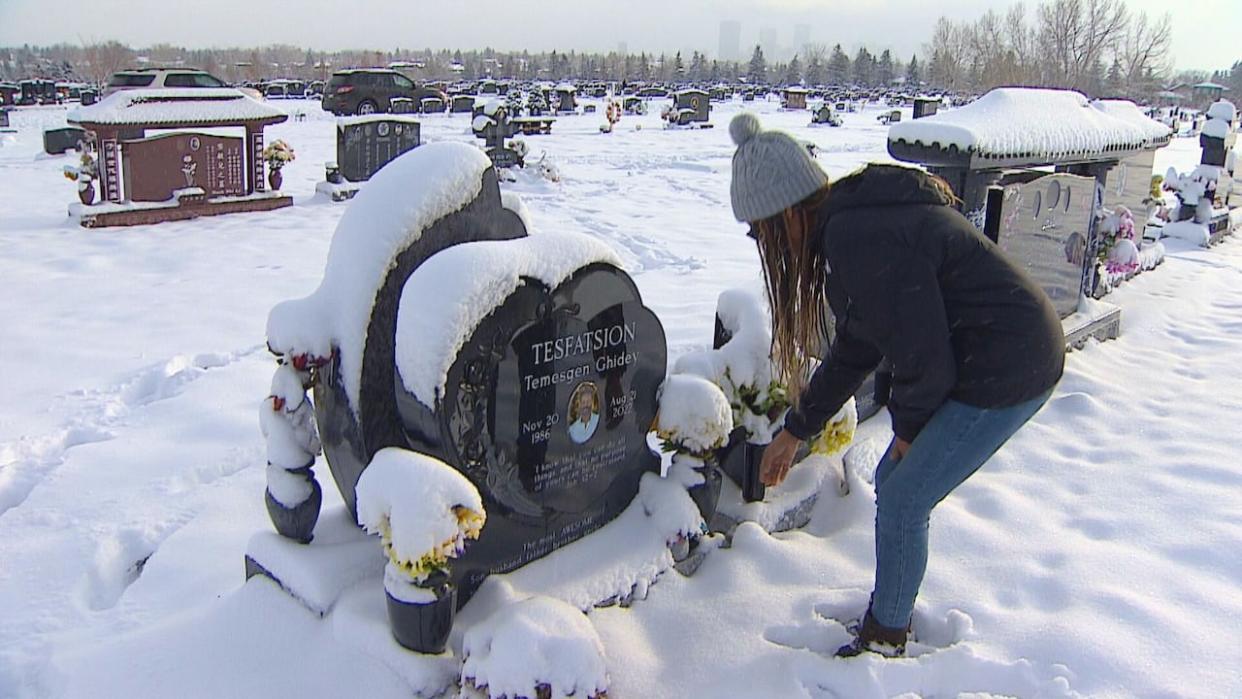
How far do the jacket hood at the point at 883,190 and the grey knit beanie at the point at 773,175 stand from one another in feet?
0.25

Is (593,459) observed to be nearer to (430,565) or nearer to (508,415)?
(508,415)

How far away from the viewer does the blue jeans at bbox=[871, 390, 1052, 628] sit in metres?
2.54

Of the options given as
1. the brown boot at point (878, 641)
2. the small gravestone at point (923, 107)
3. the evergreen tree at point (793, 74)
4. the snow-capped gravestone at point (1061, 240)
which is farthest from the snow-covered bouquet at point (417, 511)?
the evergreen tree at point (793, 74)

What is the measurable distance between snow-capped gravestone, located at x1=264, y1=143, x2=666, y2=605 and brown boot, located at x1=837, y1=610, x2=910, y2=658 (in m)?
1.06

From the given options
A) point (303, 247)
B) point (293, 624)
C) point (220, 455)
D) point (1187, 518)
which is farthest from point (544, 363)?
point (303, 247)

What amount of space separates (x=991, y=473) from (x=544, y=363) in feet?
8.28

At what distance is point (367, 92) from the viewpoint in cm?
3192

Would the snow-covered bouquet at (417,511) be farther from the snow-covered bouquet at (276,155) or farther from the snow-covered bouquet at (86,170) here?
the snow-covered bouquet at (276,155)

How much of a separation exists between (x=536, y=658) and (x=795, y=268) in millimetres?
1252

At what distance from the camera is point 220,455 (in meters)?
4.57

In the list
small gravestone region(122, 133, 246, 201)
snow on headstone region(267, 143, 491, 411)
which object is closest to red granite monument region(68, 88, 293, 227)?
small gravestone region(122, 133, 246, 201)

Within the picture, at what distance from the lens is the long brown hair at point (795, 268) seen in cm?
257

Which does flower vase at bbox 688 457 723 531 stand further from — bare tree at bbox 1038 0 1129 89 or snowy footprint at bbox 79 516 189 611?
bare tree at bbox 1038 0 1129 89

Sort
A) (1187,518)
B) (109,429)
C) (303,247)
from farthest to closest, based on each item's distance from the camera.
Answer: (303,247) < (109,429) < (1187,518)
